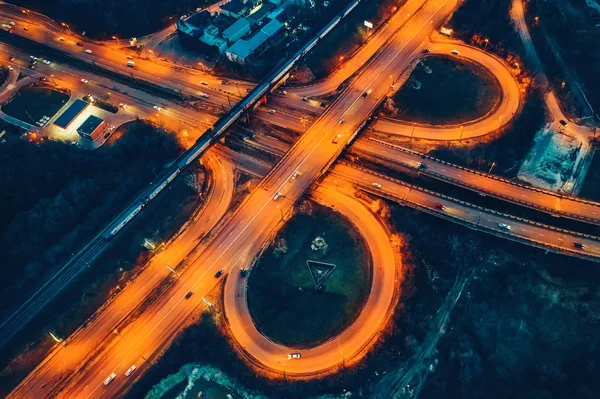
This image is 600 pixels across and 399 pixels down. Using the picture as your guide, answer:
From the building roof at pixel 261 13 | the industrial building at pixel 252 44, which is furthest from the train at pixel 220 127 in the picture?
the building roof at pixel 261 13

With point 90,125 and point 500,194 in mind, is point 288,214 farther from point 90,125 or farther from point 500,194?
point 90,125

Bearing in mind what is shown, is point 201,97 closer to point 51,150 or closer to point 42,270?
point 51,150

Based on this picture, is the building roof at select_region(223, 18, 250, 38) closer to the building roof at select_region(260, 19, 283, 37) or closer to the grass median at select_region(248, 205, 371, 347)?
the building roof at select_region(260, 19, 283, 37)

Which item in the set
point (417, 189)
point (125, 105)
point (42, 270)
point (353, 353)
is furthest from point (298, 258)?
point (125, 105)

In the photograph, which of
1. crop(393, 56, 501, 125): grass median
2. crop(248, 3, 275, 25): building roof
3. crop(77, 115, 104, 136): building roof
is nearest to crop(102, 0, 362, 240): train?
crop(248, 3, 275, 25): building roof

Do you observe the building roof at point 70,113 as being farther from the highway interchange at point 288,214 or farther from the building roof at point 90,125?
the highway interchange at point 288,214

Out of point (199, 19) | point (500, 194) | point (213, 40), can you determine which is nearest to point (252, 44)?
point (213, 40)
